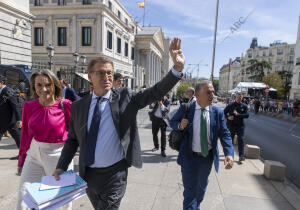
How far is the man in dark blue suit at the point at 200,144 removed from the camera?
2.57 meters

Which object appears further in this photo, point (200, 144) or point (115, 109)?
point (200, 144)

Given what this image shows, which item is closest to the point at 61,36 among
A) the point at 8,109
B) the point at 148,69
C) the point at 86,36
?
the point at 86,36

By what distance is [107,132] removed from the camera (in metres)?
1.74

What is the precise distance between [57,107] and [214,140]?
2049 mm

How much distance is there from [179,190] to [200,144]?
1504 millimetres

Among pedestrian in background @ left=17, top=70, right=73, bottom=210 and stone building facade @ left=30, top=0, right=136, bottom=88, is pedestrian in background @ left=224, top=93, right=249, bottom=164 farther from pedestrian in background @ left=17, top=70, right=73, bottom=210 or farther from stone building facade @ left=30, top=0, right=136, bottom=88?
stone building facade @ left=30, top=0, right=136, bottom=88

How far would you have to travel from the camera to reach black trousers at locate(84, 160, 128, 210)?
175 centimetres

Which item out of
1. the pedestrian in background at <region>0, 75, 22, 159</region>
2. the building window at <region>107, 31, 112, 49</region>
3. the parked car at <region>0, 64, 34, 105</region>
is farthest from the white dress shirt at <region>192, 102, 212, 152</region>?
the building window at <region>107, 31, 112, 49</region>

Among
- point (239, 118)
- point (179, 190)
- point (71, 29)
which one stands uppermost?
point (71, 29)

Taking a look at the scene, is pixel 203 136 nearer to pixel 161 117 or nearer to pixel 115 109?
pixel 115 109

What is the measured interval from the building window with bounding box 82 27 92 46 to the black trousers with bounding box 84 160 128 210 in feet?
91.2

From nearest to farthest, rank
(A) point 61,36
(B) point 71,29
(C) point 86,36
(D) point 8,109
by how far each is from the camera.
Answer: (D) point 8,109
(C) point 86,36
(B) point 71,29
(A) point 61,36

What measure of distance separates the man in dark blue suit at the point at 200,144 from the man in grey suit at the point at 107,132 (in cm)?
100

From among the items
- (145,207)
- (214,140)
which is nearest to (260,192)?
(214,140)
